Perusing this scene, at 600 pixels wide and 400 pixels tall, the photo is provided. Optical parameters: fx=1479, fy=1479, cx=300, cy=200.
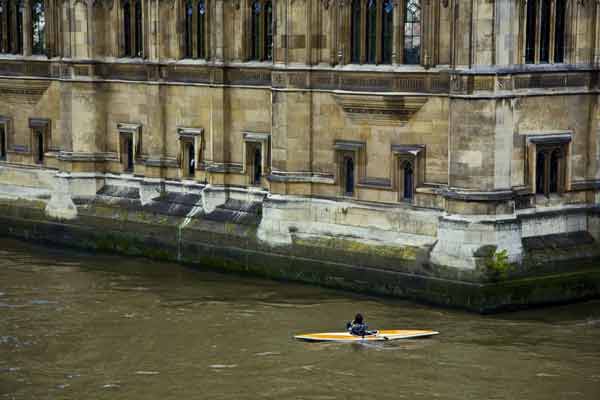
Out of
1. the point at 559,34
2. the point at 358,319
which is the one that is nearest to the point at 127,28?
the point at 559,34

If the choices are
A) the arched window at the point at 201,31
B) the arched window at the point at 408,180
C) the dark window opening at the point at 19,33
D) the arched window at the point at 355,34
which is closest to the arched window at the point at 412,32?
the arched window at the point at 355,34

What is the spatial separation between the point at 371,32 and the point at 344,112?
229cm

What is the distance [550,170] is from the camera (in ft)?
124

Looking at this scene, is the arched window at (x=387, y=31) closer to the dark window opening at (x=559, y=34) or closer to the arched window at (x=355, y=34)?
the arched window at (x=355, y=34)

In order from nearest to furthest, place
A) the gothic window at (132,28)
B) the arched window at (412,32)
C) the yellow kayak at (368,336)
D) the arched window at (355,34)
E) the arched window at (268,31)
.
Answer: the yellow kayak at (368,336)
the arched window at (412,32)
the arched window at (355,34)
the arched window at (268,31)
the gothic window at (132,28)

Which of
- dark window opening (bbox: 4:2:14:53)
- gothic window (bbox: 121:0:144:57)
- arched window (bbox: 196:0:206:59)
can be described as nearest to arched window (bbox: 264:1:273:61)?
arched window (bbox: 196:0:206:59)

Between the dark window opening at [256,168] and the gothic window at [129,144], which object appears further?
the gothic window at [129,144]

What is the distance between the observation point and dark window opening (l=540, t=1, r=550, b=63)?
3700 cm

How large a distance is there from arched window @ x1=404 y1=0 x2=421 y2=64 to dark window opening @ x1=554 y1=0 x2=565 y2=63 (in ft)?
11.4

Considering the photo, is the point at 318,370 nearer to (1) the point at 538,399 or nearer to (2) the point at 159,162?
(1) the point at 538,399

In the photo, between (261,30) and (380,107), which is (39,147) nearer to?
(261,30)

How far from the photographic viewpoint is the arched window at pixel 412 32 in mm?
37344

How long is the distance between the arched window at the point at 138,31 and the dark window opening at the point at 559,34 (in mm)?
14187

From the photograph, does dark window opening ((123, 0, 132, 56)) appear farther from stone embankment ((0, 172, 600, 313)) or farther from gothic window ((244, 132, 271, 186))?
gothic window ((244, 132, 271, 186))
